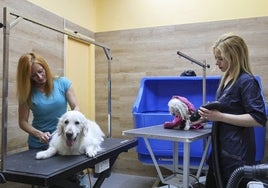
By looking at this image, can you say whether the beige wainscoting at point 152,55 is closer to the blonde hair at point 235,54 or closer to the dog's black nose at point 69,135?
the blonde hair at point 235,54

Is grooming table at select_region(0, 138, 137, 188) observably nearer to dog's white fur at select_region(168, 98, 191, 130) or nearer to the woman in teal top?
the woman in teal top

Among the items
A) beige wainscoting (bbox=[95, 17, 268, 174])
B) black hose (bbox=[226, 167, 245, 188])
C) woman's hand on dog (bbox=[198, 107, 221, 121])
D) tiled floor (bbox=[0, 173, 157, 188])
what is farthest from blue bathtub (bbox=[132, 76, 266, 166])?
black hose (bbox=[226, 167, 245, 188])

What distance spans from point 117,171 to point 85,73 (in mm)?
1240

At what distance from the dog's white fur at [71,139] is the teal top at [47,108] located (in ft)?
0.85

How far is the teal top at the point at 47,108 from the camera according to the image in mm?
1763

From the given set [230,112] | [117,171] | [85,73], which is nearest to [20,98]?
[230,112]

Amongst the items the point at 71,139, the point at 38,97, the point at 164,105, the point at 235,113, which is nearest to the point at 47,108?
the point at 38,97

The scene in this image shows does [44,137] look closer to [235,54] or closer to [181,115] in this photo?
[181,115]

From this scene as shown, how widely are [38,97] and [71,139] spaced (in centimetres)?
45

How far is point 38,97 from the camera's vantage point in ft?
5.80

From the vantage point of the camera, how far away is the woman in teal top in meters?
1.72

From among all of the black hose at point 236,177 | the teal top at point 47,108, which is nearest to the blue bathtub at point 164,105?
the teal top at point 47,108

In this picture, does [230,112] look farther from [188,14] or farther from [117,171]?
[117,171]

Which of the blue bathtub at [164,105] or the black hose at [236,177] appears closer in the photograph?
the black hose at [236,177]
